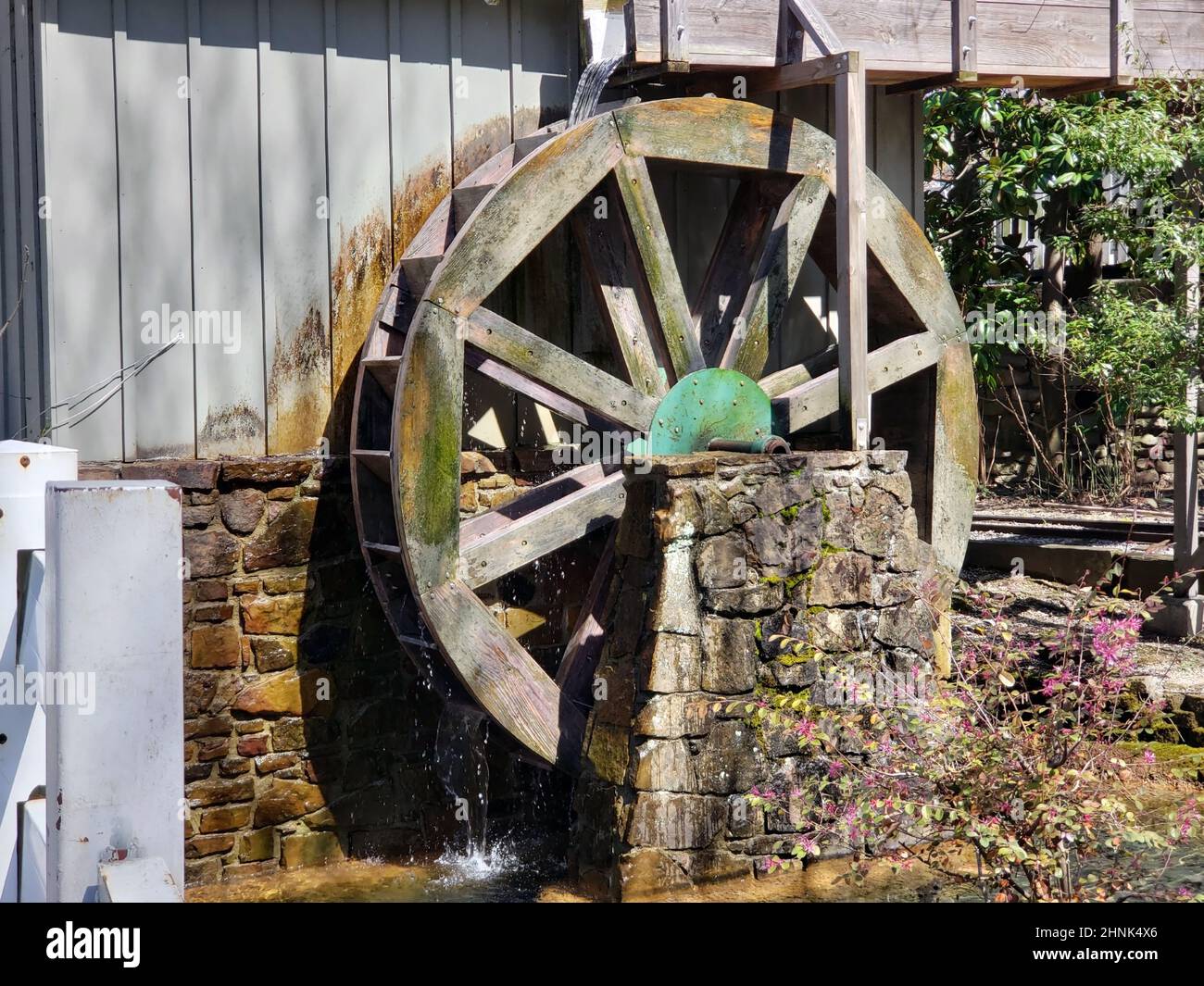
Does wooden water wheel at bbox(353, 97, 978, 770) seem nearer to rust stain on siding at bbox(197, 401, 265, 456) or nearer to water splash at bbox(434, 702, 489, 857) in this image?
water splash at bbox(434, 702, 489, 857)

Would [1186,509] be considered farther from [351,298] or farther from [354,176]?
[354,176]

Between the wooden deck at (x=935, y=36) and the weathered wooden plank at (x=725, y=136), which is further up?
the wooden deck at (x=935, y=36)

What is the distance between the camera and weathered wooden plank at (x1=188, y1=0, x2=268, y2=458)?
15.9 ft

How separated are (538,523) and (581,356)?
1.02m

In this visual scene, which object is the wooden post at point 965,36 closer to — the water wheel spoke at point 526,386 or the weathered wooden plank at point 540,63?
the weathered wooden plank at point 540,63

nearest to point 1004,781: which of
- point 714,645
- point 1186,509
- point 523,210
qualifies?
point 714,645

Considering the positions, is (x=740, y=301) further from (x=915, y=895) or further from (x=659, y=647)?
(x=915, y=895)

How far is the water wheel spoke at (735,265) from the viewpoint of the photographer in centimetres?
573

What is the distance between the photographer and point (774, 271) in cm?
559

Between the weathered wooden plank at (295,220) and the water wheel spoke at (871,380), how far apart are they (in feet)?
5.97

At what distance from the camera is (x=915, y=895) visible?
13.7 ft

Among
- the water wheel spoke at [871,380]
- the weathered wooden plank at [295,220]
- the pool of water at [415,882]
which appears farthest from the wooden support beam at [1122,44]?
the pool of water at [415,882]

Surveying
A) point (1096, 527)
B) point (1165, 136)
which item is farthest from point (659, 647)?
point (1096, 527)

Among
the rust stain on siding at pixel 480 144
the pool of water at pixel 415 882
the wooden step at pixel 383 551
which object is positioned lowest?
the pool of water at pixel 415 882
